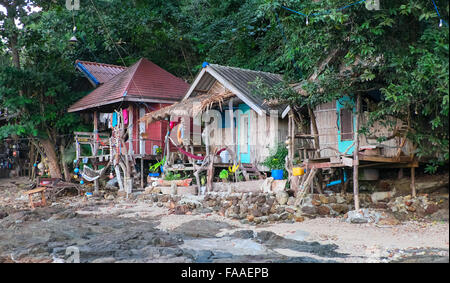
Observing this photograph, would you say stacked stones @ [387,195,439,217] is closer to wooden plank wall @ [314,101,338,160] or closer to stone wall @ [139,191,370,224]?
stone wall @ [139,191,370,224]

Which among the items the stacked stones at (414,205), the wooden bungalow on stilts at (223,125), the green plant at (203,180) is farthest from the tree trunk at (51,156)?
the stacked stones at (414,205)

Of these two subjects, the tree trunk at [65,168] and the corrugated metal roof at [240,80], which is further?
the tree trunk at [65,168]

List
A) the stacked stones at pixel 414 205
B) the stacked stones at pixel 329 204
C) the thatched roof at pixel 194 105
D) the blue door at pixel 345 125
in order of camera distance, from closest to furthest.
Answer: the stacked stones at pixel 414 205 → the stacked stones at pixel 329 204 → the blue door at pixel 345 125 → the thatched roof at pixel 194 105

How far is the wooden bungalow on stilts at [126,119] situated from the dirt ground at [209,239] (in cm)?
465

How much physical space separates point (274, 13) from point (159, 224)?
633 cm

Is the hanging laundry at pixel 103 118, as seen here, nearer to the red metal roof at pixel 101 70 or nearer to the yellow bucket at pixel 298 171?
the red metal roof at pixel 101 70

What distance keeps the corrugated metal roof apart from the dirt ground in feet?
13.4

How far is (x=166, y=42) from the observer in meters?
23.8

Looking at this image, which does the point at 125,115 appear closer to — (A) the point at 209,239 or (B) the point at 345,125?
(B) the point at 345,125

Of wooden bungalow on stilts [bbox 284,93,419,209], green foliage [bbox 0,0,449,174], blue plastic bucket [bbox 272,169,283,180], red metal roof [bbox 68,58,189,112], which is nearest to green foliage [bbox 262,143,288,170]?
wooden bungalow on stilts [bbox 284,93,419,209]

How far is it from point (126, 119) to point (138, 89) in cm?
139

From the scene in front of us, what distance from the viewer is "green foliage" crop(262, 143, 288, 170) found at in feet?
47.2

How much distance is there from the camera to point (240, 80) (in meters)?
16.0

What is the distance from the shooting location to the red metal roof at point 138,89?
61.4 feet
